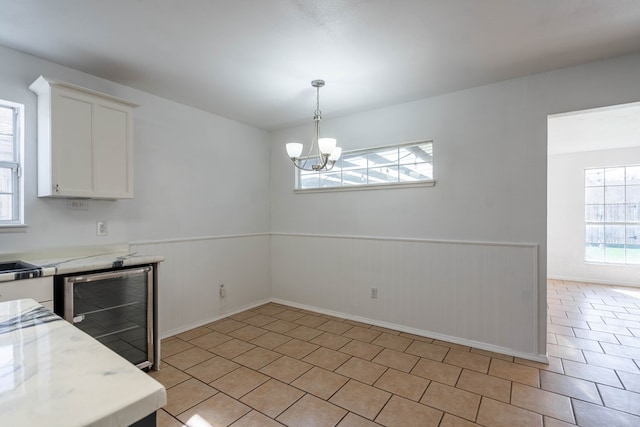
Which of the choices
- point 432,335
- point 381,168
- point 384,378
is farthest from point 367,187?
point 384,378

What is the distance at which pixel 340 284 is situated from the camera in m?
3.99

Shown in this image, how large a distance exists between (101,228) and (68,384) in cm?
268

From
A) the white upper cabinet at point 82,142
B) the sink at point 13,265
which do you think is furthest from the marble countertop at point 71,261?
the white upper cabinet at point 82,142

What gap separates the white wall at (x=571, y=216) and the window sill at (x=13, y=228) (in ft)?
25.9

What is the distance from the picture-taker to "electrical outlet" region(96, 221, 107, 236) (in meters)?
2.83

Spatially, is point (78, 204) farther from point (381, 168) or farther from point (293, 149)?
point (381, 168)

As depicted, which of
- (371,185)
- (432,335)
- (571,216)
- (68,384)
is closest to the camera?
(68,384)

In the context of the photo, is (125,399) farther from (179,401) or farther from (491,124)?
(491,124)

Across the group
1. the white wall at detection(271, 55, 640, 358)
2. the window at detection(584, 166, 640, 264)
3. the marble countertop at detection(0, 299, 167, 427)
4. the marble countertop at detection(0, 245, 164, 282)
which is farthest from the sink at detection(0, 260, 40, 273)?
the window at detection(584, 166, 640, 264)

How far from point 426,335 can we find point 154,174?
330cm

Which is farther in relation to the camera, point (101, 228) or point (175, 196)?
point (175, 196)

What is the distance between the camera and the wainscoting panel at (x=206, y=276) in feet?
11.0

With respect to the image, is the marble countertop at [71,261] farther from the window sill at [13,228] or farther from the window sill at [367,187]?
the window sill at [367,187]

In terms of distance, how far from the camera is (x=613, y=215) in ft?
19.2
